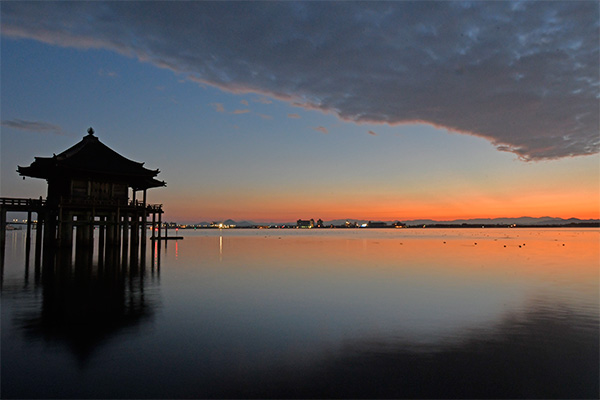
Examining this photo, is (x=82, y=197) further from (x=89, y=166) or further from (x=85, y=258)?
(x=85, y=258)

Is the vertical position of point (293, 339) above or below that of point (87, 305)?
below

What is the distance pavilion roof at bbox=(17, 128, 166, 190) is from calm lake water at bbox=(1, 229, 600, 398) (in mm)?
14813

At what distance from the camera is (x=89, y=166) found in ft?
120

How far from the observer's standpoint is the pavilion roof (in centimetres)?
3525

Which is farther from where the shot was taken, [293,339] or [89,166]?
[89,166]

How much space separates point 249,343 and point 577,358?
30.1 feet

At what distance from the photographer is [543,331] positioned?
12945mm

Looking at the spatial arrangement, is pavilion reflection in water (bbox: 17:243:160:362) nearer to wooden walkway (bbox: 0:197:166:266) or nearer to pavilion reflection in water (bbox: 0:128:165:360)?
pavilion reflection in water (bbox: 0:128:165:360)

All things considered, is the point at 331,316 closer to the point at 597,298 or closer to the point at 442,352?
the point at 442,352

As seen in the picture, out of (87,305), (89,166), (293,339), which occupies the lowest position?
(293,339)

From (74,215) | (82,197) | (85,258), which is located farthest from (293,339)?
(74,215)

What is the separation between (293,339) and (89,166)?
1284 inches

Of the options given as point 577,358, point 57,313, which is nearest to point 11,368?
point 57,313

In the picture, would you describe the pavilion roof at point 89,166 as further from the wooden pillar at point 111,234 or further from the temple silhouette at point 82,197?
the wooden pillar at point 111,234
